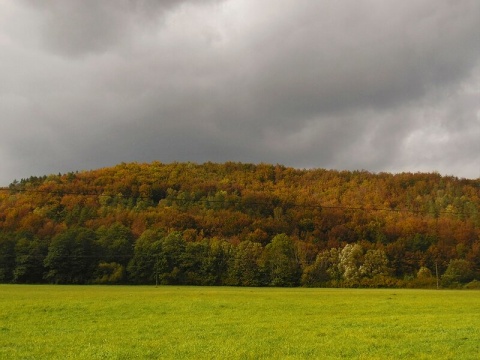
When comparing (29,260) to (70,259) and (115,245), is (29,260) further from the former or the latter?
(115,245)

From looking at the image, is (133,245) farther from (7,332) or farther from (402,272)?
(7,332)

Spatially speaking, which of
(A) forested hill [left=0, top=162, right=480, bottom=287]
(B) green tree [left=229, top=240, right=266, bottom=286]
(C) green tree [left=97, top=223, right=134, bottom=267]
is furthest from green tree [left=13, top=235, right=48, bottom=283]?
(B) green tree [left=229, top=240, right=266, bottom=286]

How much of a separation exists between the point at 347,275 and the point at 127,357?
81.9m

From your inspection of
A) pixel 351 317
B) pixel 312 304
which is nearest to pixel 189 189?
pixel 312 304

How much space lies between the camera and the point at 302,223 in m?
109

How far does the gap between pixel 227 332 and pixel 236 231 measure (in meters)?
89.0

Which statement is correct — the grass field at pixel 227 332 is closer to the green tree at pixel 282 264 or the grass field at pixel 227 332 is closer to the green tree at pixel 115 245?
the green tree at pixel 282 264

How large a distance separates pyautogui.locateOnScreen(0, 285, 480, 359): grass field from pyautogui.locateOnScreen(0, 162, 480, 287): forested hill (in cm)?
6152

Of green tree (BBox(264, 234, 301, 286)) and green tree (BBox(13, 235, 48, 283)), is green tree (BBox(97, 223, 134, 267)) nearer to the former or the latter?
green tree (BBox(13, 235, 48, 283))

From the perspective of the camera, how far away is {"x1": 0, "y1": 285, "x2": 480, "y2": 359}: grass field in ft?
50.2

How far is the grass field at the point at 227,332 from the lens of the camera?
50.2ft

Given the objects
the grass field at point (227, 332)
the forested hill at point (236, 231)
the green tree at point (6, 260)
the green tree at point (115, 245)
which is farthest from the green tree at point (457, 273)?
the green tree at point (6, 260)

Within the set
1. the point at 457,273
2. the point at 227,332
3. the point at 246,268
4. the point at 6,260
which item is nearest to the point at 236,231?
the point at 246,268

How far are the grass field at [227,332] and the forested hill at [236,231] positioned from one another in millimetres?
61519
